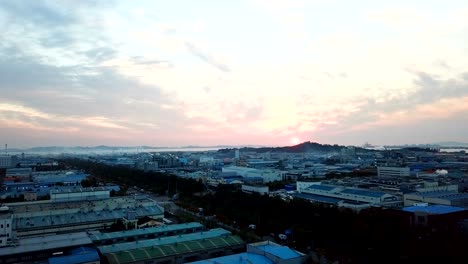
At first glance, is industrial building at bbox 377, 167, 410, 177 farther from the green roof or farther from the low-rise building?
the green roof

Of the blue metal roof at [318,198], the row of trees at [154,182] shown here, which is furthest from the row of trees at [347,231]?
the row of trees at [154,182]

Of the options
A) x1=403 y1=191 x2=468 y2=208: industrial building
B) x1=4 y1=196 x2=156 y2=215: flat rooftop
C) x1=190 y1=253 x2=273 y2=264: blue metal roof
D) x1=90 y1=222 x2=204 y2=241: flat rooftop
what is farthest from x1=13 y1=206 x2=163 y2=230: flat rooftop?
x1=403 y1=191 x2=468 y2=208: industrial building

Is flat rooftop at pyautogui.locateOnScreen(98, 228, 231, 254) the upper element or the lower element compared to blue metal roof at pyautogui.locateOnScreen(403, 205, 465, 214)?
lower

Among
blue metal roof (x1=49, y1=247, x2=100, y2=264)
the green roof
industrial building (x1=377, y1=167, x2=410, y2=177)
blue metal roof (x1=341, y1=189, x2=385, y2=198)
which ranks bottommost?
the green roof

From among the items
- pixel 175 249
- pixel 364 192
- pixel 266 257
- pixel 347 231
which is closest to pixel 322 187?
pixel 364 192

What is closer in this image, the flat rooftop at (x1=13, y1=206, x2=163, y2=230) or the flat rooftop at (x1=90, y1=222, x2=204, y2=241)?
the flat rooftop at (x1=90, y1=222, x2=204, y2=241)

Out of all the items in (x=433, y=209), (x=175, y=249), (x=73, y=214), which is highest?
(x=433, y=209)

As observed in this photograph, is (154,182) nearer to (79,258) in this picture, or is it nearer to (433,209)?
(433,209)

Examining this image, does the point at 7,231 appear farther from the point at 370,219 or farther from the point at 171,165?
the point at 171,165

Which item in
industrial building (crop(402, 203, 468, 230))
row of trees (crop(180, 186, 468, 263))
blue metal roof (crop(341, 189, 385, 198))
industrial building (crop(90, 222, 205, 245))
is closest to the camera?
row of trees (crop(180, 186, 468, 263))
